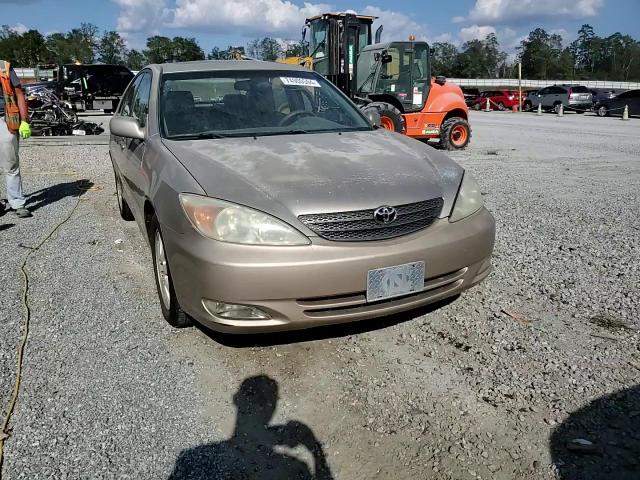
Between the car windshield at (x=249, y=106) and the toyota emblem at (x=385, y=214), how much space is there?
140 cm

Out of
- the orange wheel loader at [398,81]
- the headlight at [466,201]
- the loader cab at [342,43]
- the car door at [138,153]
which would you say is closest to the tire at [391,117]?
the orange wheel loader at [398,81]

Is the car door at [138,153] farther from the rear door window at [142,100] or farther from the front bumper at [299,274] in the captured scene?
the front bumper at [299,274]

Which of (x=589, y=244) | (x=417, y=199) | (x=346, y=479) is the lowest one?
(x=346, y=479)

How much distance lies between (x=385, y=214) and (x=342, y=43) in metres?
11.9

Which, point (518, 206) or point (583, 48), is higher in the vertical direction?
point (583, 48)

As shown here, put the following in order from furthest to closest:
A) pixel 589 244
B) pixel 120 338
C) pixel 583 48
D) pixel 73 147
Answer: pixel 583 48 → pixel 73 147 → pixel 589 244 → pixel 120 338

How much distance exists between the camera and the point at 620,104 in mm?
27891

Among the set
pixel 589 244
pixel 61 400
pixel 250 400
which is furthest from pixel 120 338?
pixel 589 244

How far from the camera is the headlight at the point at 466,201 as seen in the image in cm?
321

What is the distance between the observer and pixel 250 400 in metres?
2.78

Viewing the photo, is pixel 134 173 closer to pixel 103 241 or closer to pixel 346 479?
pixel 103 241

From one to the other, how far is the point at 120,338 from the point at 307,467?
5.47 ft

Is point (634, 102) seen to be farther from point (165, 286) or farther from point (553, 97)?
point (165, 286)

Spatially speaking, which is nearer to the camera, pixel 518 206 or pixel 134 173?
pixel 134 173
